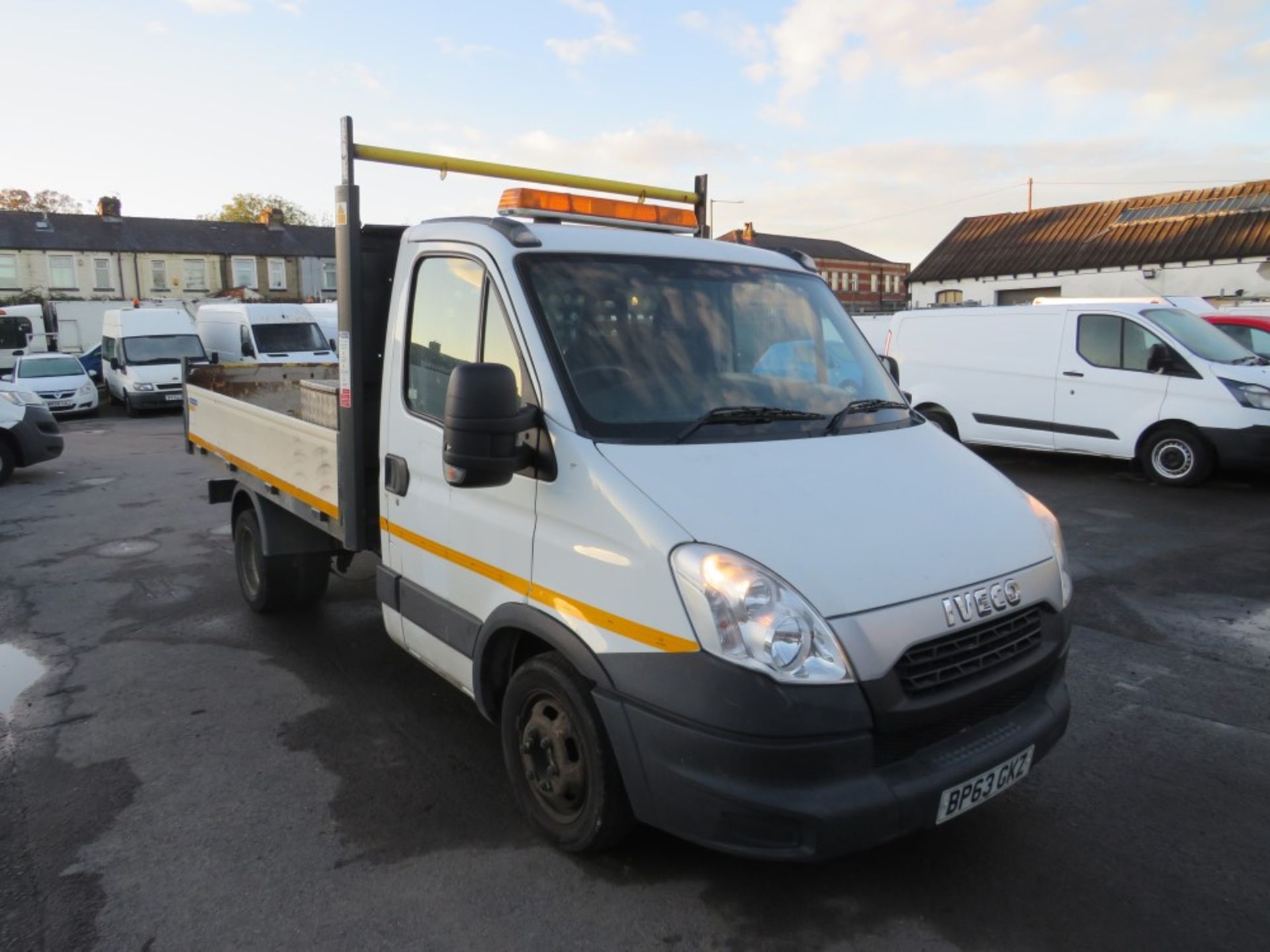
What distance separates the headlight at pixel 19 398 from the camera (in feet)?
40.9

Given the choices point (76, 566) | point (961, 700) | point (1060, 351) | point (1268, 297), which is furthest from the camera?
point (1268, 297)

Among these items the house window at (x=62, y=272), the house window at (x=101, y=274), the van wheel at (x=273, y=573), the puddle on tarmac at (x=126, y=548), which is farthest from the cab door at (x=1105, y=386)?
the house window at (x=62, y=272)

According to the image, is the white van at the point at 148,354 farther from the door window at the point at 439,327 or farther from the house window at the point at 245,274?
the house window at the point at 245,274

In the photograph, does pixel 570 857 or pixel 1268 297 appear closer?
pixel 570 857

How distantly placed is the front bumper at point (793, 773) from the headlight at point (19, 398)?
12884 mm

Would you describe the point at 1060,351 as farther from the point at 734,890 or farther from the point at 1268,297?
the point at 1268,297

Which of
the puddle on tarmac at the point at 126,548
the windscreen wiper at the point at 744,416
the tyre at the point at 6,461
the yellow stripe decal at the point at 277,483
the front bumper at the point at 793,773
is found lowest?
the puddle on tarmac at the point at 126,548

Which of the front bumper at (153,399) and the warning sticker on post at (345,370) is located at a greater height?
the warning sticker on post at (345,370)

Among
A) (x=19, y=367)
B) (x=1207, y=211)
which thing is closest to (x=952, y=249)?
(x=1207, y=211)

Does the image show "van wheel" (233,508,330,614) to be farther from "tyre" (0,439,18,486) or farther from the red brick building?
the red brick building

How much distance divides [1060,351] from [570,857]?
Answer: 1007cm

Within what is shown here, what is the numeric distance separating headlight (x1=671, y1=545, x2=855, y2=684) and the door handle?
1768mm

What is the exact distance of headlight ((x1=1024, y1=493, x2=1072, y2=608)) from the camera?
334 cm

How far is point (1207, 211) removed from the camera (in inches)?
1252
